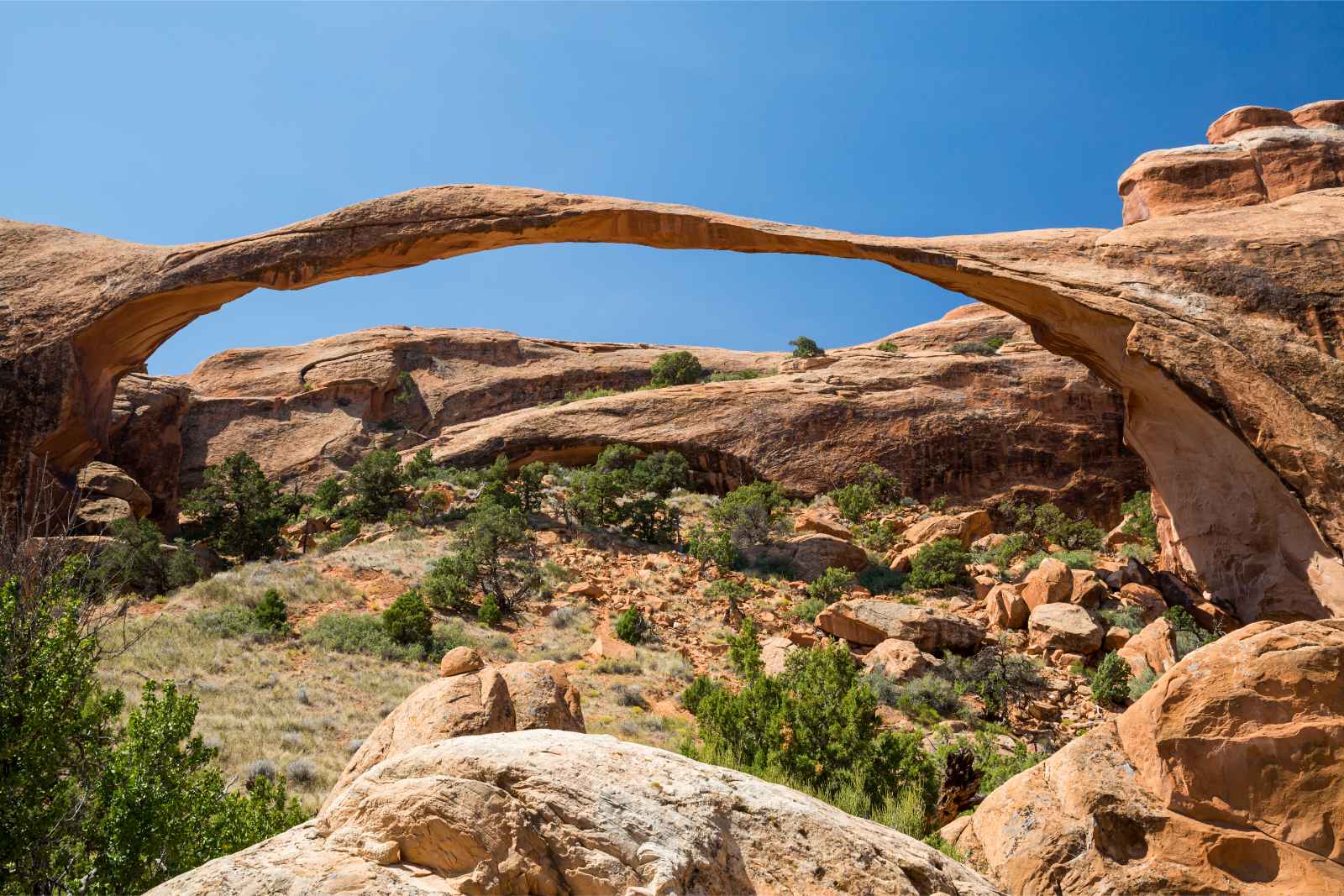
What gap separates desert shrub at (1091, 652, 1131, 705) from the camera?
37.8 ft

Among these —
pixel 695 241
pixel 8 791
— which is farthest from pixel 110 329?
pixel 8 791

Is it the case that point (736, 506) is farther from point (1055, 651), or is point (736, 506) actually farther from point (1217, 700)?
point (1217, 700)

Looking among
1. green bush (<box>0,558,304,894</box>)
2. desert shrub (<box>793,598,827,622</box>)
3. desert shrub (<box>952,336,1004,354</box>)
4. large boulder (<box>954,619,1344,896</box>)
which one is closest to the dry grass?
green bush (<box>0,558,304,894</box>)

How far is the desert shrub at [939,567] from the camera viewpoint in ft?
55.8

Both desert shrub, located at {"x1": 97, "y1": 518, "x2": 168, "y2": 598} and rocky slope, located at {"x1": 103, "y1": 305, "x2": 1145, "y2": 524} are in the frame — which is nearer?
desert shrub, located at {"x1": 97, "y1": 518, "x2": 168, "y2": 598}

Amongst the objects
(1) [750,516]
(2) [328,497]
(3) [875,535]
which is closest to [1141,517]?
(3) [875,535]

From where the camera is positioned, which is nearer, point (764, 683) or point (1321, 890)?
point (1321, 890)

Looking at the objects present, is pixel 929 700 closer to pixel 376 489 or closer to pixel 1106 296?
pixel 1106 296

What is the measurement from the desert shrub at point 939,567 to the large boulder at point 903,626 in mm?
2733

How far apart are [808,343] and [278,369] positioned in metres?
21.9

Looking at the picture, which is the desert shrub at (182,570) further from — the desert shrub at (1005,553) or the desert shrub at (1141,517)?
the desert shrub at (1141,517)

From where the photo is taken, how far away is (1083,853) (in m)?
4.85

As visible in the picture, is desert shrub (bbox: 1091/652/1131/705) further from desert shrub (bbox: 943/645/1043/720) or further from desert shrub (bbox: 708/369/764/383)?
desert shrub (bbox: 708/369/764/383)

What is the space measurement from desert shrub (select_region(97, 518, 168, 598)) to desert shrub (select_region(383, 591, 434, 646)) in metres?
6.03
